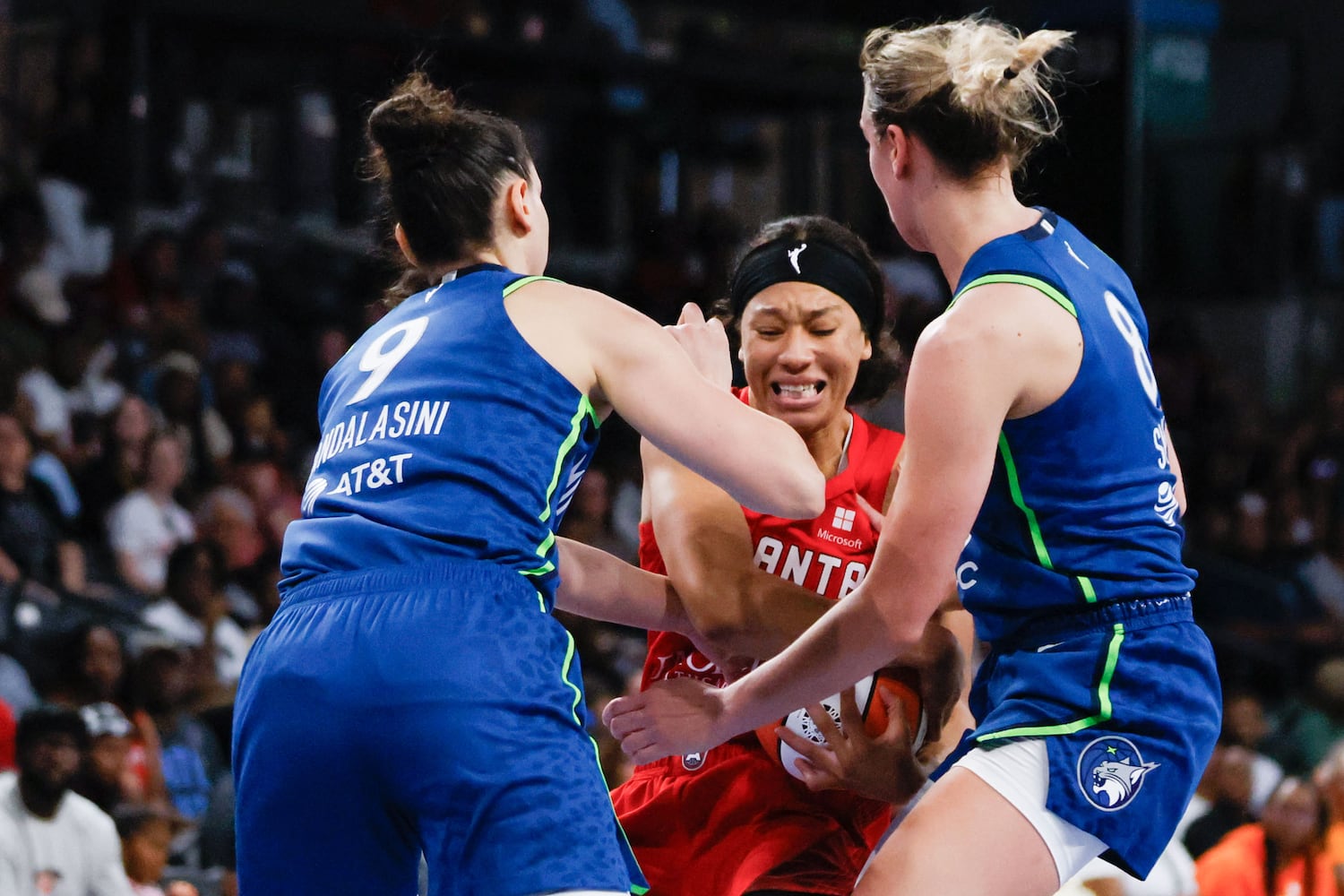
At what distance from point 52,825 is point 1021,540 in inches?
151

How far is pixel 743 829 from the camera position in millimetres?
3139

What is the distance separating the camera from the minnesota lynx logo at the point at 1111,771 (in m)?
2.46

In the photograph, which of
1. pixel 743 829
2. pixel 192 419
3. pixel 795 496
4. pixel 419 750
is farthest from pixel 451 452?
pixel 192 419

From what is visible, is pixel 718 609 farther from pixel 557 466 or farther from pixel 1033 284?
pixel 1033 284

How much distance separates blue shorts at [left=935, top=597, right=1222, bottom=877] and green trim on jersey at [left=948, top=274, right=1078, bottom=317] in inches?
18.4

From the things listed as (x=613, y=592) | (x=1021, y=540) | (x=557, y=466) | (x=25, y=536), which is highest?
(x=557, y=466)

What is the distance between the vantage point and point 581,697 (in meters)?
2.41

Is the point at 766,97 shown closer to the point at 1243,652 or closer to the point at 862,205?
the point at 862,205

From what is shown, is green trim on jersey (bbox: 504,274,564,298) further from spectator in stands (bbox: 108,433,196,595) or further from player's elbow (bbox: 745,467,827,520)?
spectator in stands (bbox: 108,433,196,595)

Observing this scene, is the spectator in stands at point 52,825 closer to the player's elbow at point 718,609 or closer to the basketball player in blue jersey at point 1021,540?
the player's elbow at point 718,609

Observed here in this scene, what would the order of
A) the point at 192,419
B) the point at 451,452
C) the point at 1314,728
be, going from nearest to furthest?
1. the point at 451,452
2. the point at 192,419
3. the point at 1314,728

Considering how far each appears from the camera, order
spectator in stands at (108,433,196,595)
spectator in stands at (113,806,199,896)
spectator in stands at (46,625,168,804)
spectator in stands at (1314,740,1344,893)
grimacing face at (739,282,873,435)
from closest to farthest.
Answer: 1. grimacing face at (739,282,873,435)
2. spectator in stands at (113,806,199,896)
3. spectator in stands at (46,625,168,804)
4. spectator in stands at (1314,740,1344,893)
5. spectator in stands at (108,433,196,595)

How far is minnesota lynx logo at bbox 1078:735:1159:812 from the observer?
246 cm

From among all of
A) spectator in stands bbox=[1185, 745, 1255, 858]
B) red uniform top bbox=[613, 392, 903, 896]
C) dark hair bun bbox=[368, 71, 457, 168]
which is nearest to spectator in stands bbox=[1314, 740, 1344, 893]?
spectator in stands bbox=[1185, 745, 1255, 858]
